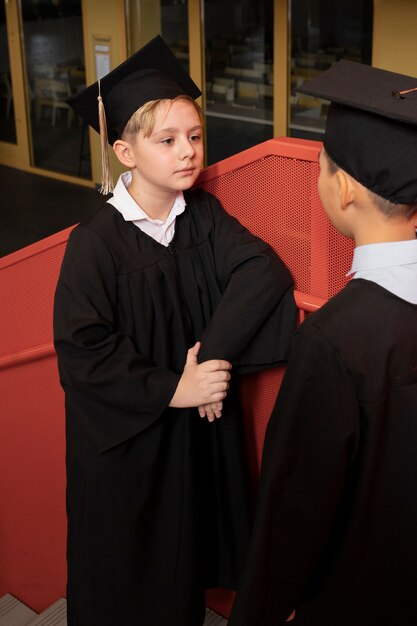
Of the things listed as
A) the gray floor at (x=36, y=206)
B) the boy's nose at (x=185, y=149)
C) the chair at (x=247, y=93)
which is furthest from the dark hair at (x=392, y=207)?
the chair at (x=247, y=93)

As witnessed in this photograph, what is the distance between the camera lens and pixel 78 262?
2.12 m

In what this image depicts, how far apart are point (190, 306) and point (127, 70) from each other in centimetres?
62

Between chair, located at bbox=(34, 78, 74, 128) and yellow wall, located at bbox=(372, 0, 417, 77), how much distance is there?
5003 mm

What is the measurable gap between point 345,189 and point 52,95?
1095cm

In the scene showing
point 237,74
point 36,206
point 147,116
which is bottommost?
point 36,206

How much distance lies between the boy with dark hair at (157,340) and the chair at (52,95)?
10049 mm

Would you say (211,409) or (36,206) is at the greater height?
(211,409)

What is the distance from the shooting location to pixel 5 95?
12.5 meters

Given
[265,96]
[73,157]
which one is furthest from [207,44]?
[73,157]

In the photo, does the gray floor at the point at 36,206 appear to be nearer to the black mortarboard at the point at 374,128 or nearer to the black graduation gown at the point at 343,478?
the black graduation gown at the point at 343,478

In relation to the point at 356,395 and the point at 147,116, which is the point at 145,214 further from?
the point at 356,395

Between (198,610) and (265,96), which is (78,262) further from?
(265,96)

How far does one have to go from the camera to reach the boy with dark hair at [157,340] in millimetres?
2131

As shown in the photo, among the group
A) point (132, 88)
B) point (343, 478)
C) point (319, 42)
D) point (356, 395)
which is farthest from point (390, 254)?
point (319, 42)
